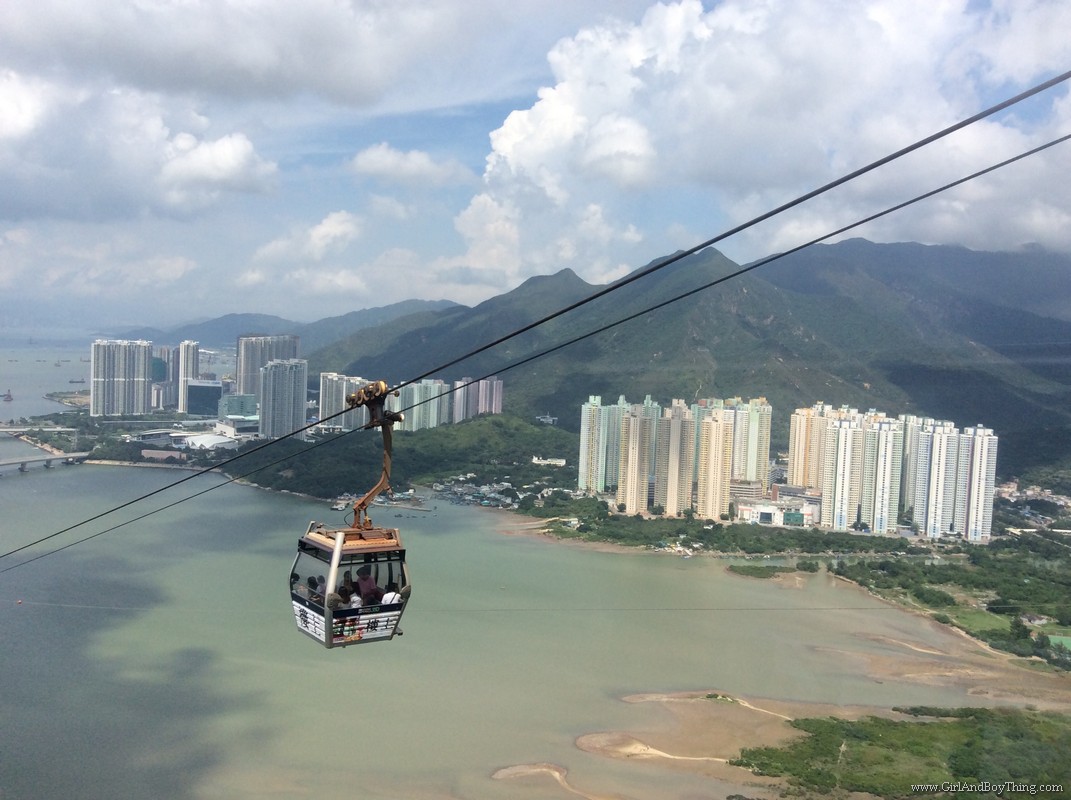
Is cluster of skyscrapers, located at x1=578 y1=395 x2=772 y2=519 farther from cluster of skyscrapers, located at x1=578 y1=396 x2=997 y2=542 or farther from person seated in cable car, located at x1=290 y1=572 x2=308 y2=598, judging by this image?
person seated in cable car, located at x1=290 y1=572 x2=308 y2=598

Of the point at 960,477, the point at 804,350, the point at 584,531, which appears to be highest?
the point at 804,350

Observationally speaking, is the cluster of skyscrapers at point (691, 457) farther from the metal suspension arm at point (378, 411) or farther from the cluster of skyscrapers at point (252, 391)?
the metal suspension arm at point (378, 411)

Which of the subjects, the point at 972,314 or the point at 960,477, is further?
the point at 972,314

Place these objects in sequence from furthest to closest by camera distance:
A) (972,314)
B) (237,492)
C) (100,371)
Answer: (100,371), (972,314), (237,492)

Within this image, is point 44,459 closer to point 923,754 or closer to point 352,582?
point 923,754

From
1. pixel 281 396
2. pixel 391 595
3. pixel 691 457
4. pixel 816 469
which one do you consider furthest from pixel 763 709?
pixel 281 396

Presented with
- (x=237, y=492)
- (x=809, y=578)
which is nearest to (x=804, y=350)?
(x=809, y=578)

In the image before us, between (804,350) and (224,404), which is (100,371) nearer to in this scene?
(224,404)
